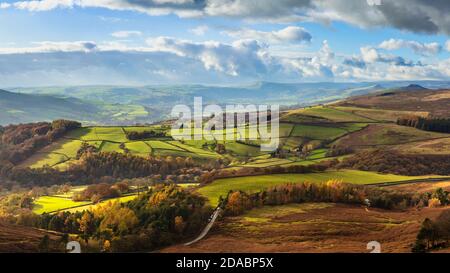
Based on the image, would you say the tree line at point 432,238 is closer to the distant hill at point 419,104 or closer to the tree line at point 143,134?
the tree line at point 143,134

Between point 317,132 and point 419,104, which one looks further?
point 419,104

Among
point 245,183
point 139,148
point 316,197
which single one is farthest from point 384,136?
point 316,197

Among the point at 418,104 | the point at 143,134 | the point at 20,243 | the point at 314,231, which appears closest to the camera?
the point at 20,243

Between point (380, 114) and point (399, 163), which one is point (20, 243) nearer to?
point (399, 163)

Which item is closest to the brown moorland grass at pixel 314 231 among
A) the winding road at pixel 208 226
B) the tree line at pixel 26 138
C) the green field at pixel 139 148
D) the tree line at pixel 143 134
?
the winding road at pixel 208 226

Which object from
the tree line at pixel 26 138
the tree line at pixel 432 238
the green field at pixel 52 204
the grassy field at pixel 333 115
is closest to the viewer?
the tree line at pixel 432 238
